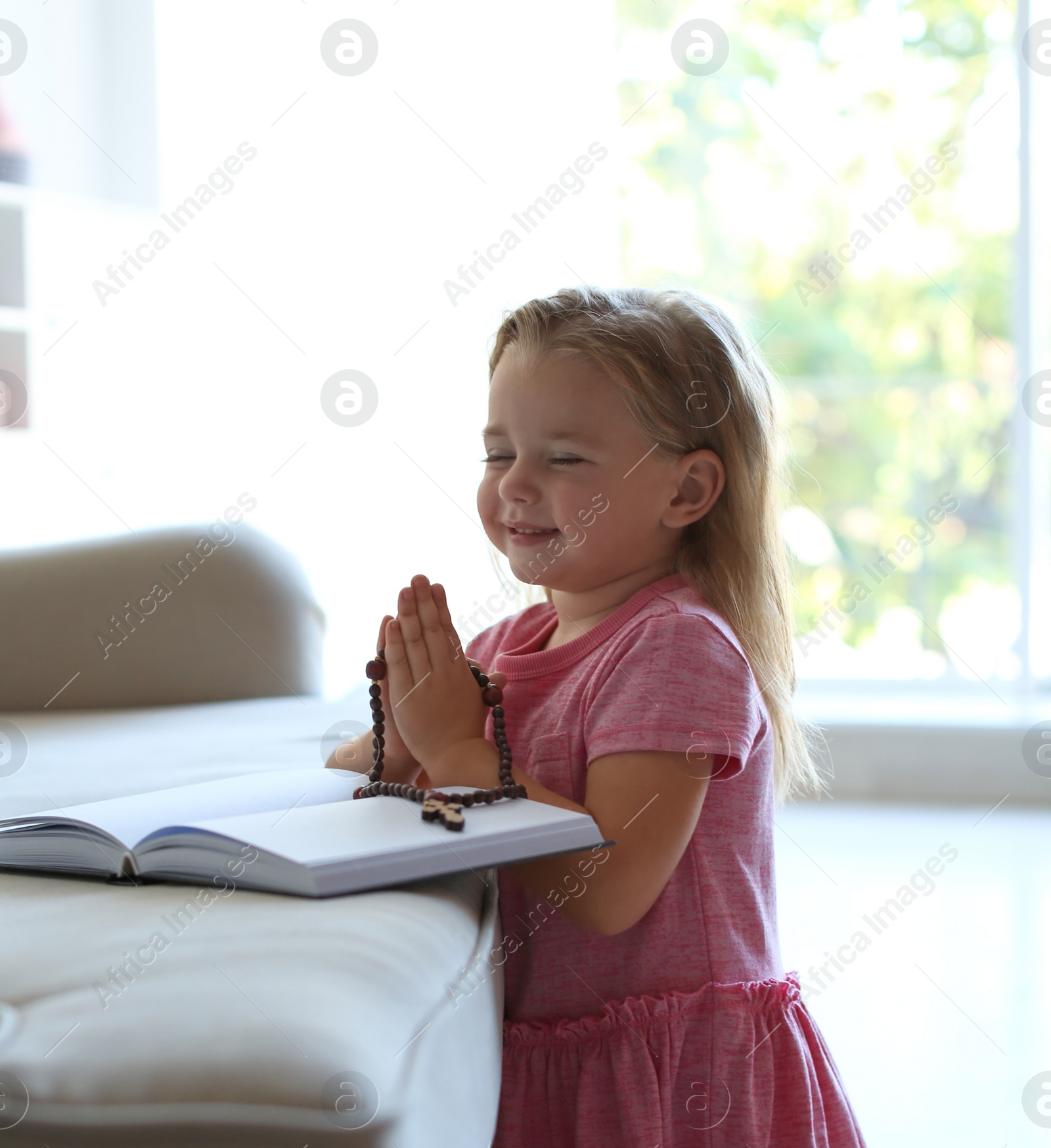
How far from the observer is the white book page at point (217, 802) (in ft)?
2.33

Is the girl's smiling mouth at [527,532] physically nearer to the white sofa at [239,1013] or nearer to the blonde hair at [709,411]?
the blonde hair at [709,411]

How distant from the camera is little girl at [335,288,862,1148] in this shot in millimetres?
769

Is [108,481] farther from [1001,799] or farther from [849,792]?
[1001,799]

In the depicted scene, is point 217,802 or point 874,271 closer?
point 217,802

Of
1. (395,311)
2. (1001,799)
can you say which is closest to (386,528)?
(395,311)

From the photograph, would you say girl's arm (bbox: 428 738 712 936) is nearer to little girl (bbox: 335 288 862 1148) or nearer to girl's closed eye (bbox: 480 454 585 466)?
little girl (bbox: 335 288 862 1148)

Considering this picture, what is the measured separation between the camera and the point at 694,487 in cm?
92

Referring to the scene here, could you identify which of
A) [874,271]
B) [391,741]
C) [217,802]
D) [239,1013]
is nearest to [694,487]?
[391,741]

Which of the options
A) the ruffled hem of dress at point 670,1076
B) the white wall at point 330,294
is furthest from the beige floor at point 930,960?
the white wall at point 330,294

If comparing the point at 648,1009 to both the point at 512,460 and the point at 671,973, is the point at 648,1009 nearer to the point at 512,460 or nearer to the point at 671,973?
the point at 671,973

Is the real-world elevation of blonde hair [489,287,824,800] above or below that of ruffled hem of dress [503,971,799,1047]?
above

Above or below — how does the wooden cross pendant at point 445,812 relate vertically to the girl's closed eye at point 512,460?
below

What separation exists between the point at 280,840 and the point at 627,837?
0.24 m

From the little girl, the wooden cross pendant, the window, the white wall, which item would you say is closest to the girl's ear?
the little girl
